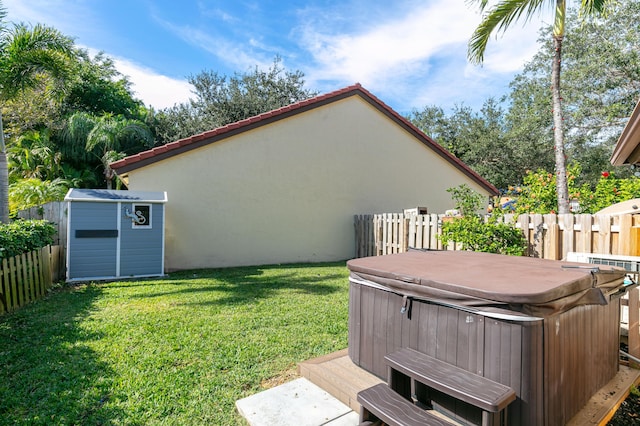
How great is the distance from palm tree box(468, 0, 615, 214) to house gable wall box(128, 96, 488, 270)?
431 centimetres

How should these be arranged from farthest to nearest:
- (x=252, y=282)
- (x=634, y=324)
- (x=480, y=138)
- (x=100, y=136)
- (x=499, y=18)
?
1. (x=480, y=138)
2. (x=100, y=136)
3. (x=499, y=18)
4. (x=252, y=282)
5. (x=634, y=324)

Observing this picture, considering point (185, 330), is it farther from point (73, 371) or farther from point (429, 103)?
point (429, 103)

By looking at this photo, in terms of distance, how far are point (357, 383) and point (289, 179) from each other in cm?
722

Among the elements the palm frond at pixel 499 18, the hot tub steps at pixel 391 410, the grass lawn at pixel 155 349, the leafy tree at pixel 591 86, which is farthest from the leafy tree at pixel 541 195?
the leafy tree at pixel 591 86

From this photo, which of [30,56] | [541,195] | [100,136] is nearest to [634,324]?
[541,195]

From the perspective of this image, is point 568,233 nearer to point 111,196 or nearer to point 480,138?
point 111,196

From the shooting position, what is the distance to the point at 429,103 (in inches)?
998

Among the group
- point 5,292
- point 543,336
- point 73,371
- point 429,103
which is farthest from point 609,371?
point 429,103

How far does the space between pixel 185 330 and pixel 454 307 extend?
10.3ft

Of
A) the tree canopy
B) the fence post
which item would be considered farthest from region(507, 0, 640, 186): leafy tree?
the fence post

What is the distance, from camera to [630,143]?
13.8 feet

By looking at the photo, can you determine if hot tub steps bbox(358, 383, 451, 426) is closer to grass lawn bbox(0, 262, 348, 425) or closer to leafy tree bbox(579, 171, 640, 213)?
grass lawn bbox(0, 262, 348, 425)

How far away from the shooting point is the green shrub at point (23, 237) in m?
4.61

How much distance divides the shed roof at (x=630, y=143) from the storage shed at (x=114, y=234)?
25.0ft
